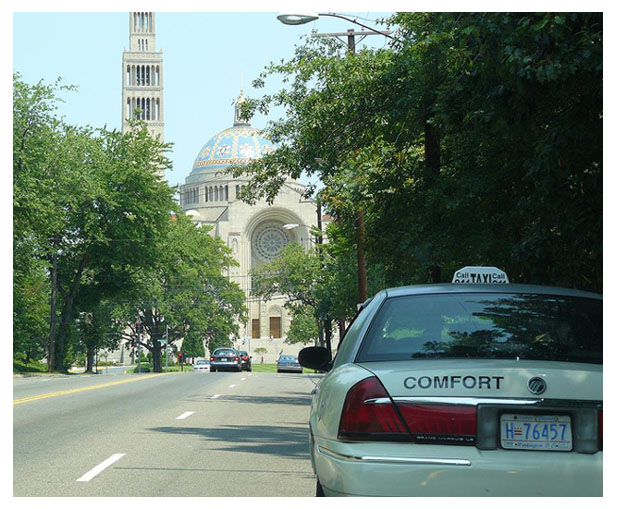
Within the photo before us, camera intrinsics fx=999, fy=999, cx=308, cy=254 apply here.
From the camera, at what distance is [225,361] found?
58219mm

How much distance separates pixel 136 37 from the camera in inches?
6073

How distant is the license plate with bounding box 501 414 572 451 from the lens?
15.6 ft

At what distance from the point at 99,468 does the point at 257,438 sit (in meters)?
3.79

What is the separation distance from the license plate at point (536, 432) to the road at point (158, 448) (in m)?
3.64

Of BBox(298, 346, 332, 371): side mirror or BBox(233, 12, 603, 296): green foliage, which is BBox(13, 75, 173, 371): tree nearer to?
BBox(233, 12, 603, 296): green foliage

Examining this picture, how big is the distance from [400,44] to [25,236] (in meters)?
30.1

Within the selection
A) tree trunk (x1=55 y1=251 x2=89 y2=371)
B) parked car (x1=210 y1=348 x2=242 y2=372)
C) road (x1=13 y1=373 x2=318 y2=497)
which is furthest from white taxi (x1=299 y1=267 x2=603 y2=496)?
parked car (x1=210 y1=348 x2=242 y2=372)

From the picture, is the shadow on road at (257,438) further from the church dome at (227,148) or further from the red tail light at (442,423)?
the church dome at (227,148)

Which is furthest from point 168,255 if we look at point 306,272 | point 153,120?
point 153,120

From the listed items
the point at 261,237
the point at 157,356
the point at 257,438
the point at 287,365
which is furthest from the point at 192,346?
the point at 257,438

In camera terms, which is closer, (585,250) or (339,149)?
(585,250)

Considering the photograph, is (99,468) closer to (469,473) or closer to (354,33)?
(469,473)

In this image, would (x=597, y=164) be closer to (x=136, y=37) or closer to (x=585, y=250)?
(x=585, y=250)

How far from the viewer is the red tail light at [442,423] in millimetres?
4773
